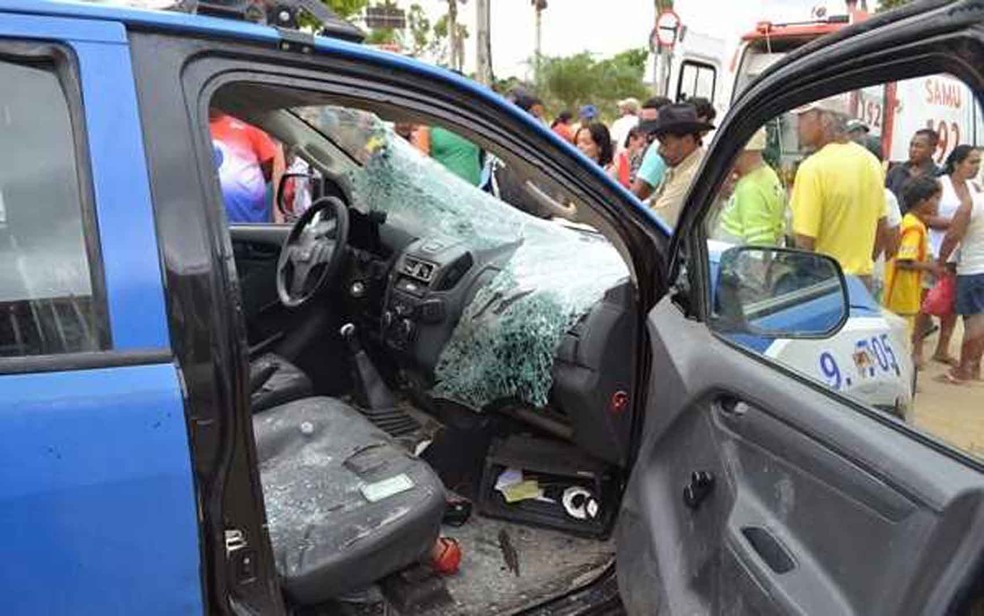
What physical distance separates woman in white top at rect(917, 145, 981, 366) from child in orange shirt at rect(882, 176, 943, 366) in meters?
0.01

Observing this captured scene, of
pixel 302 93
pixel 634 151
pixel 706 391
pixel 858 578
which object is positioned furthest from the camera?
pixel 634 151

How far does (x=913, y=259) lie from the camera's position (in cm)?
136

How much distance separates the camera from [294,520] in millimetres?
2141

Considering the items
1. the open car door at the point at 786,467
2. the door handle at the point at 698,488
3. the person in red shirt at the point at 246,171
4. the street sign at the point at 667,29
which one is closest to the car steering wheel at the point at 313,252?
the person in red shirt at the point at 246,171

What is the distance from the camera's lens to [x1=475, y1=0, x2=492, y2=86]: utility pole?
18.1 m

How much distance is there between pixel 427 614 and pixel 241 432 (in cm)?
88

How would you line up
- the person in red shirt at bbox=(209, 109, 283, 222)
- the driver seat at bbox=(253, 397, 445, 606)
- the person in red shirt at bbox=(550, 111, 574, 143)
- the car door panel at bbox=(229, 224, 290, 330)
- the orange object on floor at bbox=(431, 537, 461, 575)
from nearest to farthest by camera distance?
the driver seat at bbox=(253, 397, 445, 606) → the orange object on floor at bbox=(431, 537, 461, 575) → the car door panel at bbox=(229, 224, 290, 330) → the person in red shirt at bbox=(209, 109, 283, 222) → the person in red shirt at bbox=(550, 111, 574, 143)

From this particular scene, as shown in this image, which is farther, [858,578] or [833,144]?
[833,144]

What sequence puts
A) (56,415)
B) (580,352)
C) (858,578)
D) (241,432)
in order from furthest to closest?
1. (580,352)
2. (241,432)
3. (56,415)
4. (858,578)

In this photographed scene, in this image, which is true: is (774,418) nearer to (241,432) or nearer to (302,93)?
(241,432)

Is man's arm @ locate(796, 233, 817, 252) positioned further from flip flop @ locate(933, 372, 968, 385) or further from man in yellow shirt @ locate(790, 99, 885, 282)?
flip flop @ locate(933, 372, 968, 385)

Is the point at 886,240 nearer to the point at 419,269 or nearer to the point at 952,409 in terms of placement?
the point at 952,409

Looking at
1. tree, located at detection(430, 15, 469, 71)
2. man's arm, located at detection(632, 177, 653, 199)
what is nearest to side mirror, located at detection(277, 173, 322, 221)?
man's arm, located at detection(632, 177, 653, 199)

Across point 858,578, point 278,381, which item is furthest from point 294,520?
point 858,578
